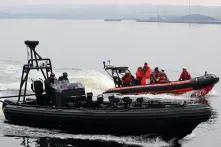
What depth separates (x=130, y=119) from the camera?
50.3 ft

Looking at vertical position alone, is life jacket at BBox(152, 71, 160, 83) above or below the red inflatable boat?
above

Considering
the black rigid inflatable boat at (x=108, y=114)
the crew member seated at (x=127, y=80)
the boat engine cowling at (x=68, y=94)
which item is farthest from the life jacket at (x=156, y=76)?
the boat engine cowling at (x=68, y=94)

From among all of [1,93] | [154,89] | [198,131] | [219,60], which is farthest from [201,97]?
[219,60]

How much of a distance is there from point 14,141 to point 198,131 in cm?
645

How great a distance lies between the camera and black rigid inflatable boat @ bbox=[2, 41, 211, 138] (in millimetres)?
15164

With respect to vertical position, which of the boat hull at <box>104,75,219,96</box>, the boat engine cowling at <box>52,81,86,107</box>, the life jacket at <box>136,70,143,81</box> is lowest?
the boat engine cowling at <box>52,81,86,107</box>

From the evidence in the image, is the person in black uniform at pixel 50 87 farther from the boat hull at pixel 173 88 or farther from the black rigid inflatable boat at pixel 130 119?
the boat hull at pixel 173 88

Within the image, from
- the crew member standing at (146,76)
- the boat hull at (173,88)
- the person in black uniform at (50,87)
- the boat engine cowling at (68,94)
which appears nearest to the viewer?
the boat engine cowling at (68,94)

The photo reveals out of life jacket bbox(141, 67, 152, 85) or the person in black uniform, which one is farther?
life jacket bbox(141, 67, 152, 85)

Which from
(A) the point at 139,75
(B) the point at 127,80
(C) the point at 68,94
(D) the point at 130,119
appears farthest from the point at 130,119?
(A) the point at 139,75

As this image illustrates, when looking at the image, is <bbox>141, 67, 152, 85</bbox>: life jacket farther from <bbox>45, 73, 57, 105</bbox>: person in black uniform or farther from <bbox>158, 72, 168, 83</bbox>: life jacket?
<bbox>45, 73, 57, 105</bbox>: person in black uniform

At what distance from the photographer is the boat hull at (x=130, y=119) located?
595 inches

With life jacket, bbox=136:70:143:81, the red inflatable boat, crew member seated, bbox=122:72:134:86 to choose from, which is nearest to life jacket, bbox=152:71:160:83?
the red inflatable boat

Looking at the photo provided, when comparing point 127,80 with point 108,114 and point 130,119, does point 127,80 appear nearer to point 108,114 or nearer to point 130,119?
point 108,114
